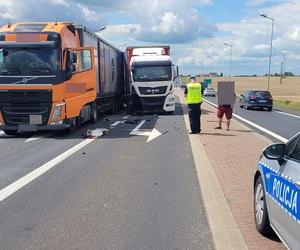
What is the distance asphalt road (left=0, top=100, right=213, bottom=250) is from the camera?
5652 millimetres

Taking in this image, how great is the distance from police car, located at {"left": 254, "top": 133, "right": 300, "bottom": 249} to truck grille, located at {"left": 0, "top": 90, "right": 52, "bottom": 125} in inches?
442

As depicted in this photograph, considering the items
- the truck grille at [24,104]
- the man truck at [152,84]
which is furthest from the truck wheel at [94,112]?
the man truck at [152,84]

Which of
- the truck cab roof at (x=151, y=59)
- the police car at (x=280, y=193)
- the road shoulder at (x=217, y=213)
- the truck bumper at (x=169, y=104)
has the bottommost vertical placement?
the truck bumper at (x=169, y=104)

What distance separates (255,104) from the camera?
40438 millimetres

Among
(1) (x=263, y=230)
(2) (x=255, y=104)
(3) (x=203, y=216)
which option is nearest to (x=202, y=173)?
(3) (x=203, y=216)

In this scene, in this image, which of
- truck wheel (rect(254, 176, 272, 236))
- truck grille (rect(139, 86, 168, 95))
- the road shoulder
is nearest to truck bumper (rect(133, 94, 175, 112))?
truck grille (rect(139, 86, 168, 95))

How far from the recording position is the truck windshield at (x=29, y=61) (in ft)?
53.5

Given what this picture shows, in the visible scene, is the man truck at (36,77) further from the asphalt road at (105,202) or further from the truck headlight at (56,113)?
the asphalt road at (105,202)

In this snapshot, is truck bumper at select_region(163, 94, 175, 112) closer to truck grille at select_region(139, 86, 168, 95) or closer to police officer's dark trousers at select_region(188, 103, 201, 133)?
truck grille at select_region(139, 86, 168, 95)

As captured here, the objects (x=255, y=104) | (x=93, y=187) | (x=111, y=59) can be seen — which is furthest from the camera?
(x=255, y=104)

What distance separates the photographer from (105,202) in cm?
741

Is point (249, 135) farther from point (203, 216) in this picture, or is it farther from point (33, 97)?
point (203, 216)

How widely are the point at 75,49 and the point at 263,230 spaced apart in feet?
43.2

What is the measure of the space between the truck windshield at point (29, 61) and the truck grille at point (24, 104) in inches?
23.5
